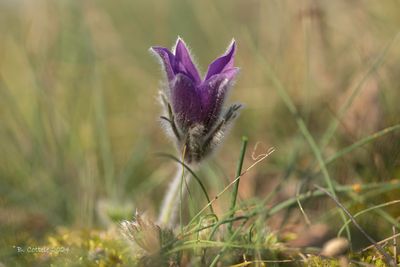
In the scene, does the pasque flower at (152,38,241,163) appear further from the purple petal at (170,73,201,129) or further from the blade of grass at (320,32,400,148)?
the blade of grass at (320,32,400,148)

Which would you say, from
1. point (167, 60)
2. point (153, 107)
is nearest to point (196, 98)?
point (167, 60)

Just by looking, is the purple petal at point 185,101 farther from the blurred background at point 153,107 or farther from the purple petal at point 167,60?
the blurred background at point 153,107

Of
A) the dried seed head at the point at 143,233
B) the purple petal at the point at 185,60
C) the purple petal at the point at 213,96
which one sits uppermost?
the purple petal at the point at 185,60

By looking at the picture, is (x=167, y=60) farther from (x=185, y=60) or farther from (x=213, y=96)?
(x=213, y=96)

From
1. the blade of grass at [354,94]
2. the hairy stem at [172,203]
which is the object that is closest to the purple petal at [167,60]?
the hairy stem at [172,203]

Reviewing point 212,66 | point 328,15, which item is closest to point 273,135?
point 328,15

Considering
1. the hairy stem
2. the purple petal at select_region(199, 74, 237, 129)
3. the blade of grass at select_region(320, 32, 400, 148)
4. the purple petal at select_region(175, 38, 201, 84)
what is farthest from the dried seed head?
the blade of grass at select_region(320, 32, 400, 148)
